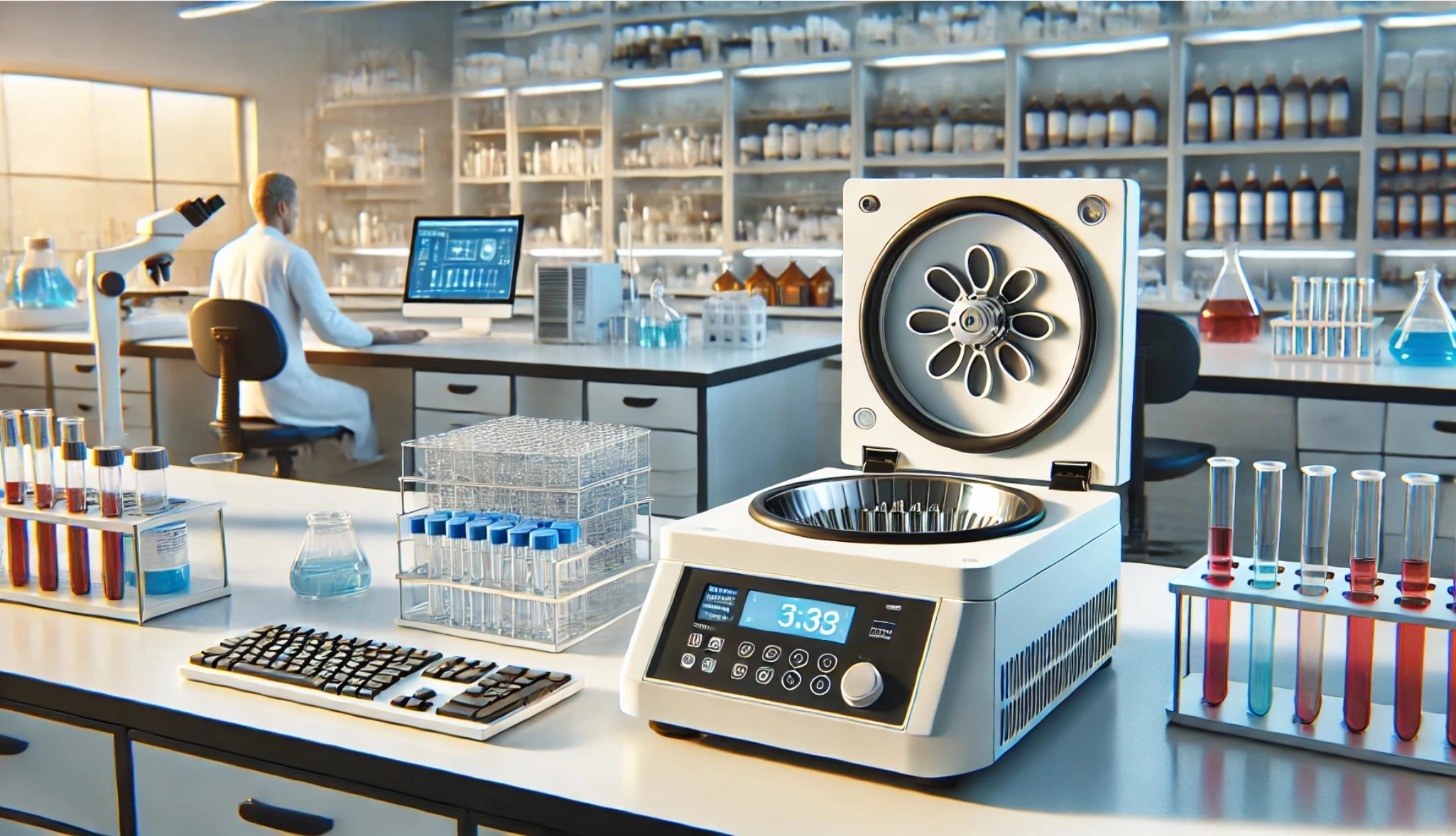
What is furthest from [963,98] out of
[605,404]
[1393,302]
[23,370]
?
[23,370]

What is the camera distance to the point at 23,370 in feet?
15.5

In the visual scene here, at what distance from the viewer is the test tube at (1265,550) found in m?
0.94

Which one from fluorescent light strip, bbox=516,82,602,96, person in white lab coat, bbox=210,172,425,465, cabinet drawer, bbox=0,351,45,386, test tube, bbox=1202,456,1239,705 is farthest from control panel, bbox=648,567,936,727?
fluorescent light strip, bbox=516,82,602,96

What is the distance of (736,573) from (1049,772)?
29 centimetres

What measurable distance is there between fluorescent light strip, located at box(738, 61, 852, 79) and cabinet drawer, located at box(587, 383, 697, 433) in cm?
313

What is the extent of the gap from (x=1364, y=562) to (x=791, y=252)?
5.62 metres

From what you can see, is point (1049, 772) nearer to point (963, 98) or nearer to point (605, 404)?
point (605, 404)

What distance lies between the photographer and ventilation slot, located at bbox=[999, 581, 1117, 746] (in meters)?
0.91

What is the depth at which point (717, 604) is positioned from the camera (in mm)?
968

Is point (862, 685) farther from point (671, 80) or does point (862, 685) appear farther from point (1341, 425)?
point (671, 80)

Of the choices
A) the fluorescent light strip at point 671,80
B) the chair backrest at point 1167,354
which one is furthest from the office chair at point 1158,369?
the fluorescent light strip at point 671,80

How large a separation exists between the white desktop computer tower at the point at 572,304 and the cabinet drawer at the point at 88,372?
1476mm

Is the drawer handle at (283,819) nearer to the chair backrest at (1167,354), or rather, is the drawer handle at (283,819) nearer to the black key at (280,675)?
the black key at (280,675)

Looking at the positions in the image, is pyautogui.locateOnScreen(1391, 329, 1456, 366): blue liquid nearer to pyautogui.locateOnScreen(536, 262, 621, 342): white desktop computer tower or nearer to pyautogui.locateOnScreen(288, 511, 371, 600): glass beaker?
pyautogui.locateOnScreen(536, 262, 621, 342): white desktop computer tower
